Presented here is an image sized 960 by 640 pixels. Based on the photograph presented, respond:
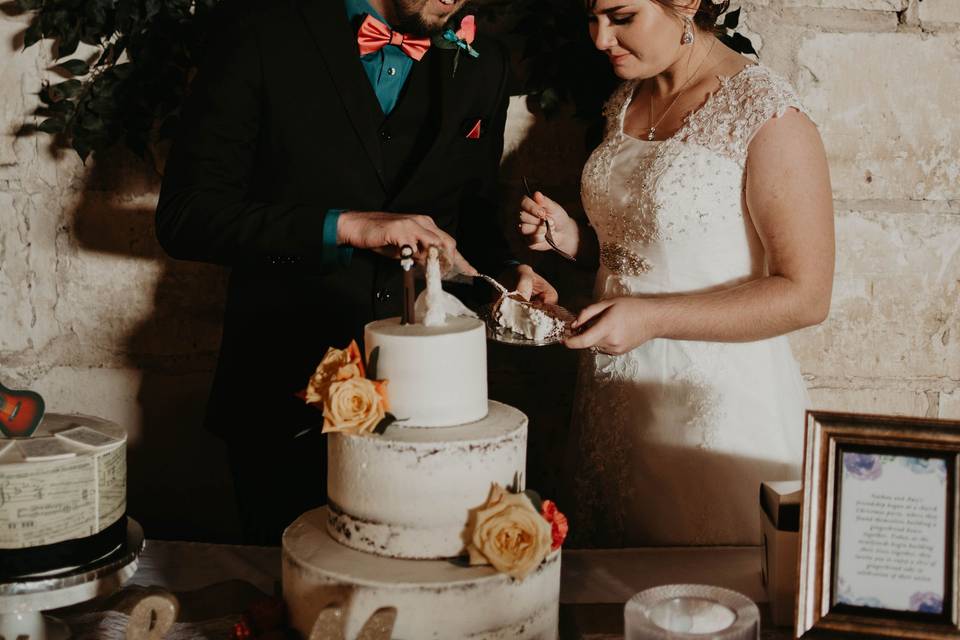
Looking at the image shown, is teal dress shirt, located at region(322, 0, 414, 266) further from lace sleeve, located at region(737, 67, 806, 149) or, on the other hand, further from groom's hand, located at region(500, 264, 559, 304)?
lace sleeve, located at region(737, 67, 806, 149)

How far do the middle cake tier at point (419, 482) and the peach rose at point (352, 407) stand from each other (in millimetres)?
26

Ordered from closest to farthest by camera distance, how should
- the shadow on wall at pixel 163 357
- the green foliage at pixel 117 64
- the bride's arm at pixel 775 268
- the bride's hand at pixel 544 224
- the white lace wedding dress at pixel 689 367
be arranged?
the bride's arm at pixel 775 268 → the white lace wedding dress at pixel 689 367 → the bride's hand at pixel 544 224 → the green foliage at pixel 117 64 → the shadow on wall at pixel 163 357

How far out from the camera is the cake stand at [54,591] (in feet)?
3.69

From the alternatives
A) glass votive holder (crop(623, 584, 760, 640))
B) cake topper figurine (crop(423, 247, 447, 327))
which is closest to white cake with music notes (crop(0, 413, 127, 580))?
cake topper figurine (crop(423, 247, 447, 327))

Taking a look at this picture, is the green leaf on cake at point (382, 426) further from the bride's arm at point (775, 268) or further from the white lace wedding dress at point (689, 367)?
the white lace wedding dress at point (689, 367)

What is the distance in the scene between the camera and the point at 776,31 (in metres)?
Result: 2.23

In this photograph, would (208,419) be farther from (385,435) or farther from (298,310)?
(385,435)

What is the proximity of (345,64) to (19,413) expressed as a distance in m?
0.95

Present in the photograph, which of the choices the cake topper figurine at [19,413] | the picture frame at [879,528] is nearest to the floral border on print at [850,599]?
the picture frame at [879,528]

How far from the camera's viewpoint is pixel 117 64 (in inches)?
88.4

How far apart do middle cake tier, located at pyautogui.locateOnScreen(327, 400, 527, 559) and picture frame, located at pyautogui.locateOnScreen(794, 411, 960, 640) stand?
38 cm

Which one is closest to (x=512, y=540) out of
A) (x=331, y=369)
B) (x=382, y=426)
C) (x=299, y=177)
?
(x=382, y=426)

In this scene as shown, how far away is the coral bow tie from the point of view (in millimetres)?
1856

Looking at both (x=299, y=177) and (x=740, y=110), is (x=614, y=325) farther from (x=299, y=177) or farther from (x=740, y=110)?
(x=299, y=177)
